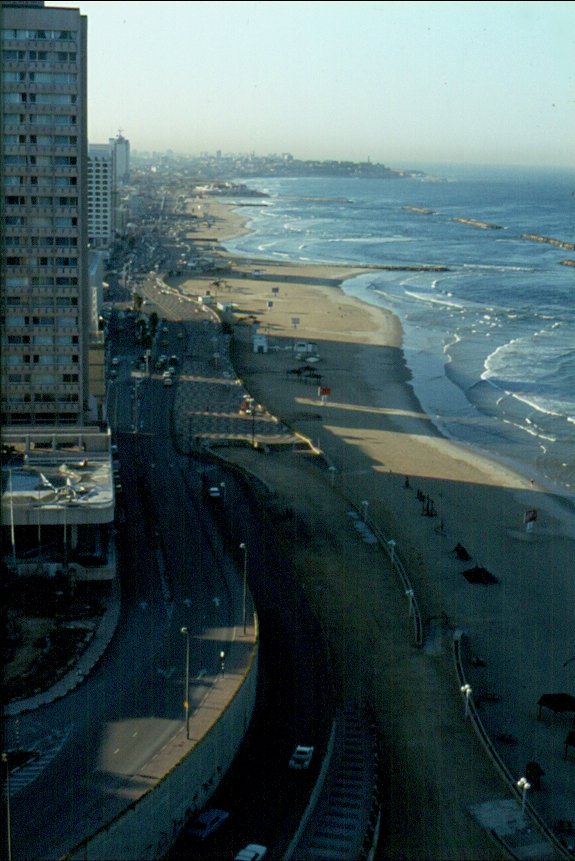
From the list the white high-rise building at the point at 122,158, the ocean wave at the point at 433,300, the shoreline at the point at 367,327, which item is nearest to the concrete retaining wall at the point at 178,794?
the shoreline at the point at 367,327

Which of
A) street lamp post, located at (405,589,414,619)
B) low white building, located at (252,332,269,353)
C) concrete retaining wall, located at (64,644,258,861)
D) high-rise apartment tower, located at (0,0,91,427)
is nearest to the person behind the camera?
concrete retaining wall, located at (64,644,258,861)

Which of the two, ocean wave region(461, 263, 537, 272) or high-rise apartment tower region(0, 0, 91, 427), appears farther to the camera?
ocean wave region(461, 263, 537, 272)

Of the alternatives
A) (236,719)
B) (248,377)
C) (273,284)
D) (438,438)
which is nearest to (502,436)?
(438,438)

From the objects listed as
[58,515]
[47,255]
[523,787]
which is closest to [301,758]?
[523,787]

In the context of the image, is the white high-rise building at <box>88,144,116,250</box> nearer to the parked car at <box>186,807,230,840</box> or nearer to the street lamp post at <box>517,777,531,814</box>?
the street lamp post at <box>517,777,531,814</box>

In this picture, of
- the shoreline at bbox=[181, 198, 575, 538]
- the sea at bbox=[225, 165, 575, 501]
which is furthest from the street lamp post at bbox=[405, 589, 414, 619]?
the sea at bbox=[225, 165, 575, 501]

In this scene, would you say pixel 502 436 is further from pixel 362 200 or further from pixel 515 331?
pixel 362 200

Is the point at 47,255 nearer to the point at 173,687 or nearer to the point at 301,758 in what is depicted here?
the point at 173,687
